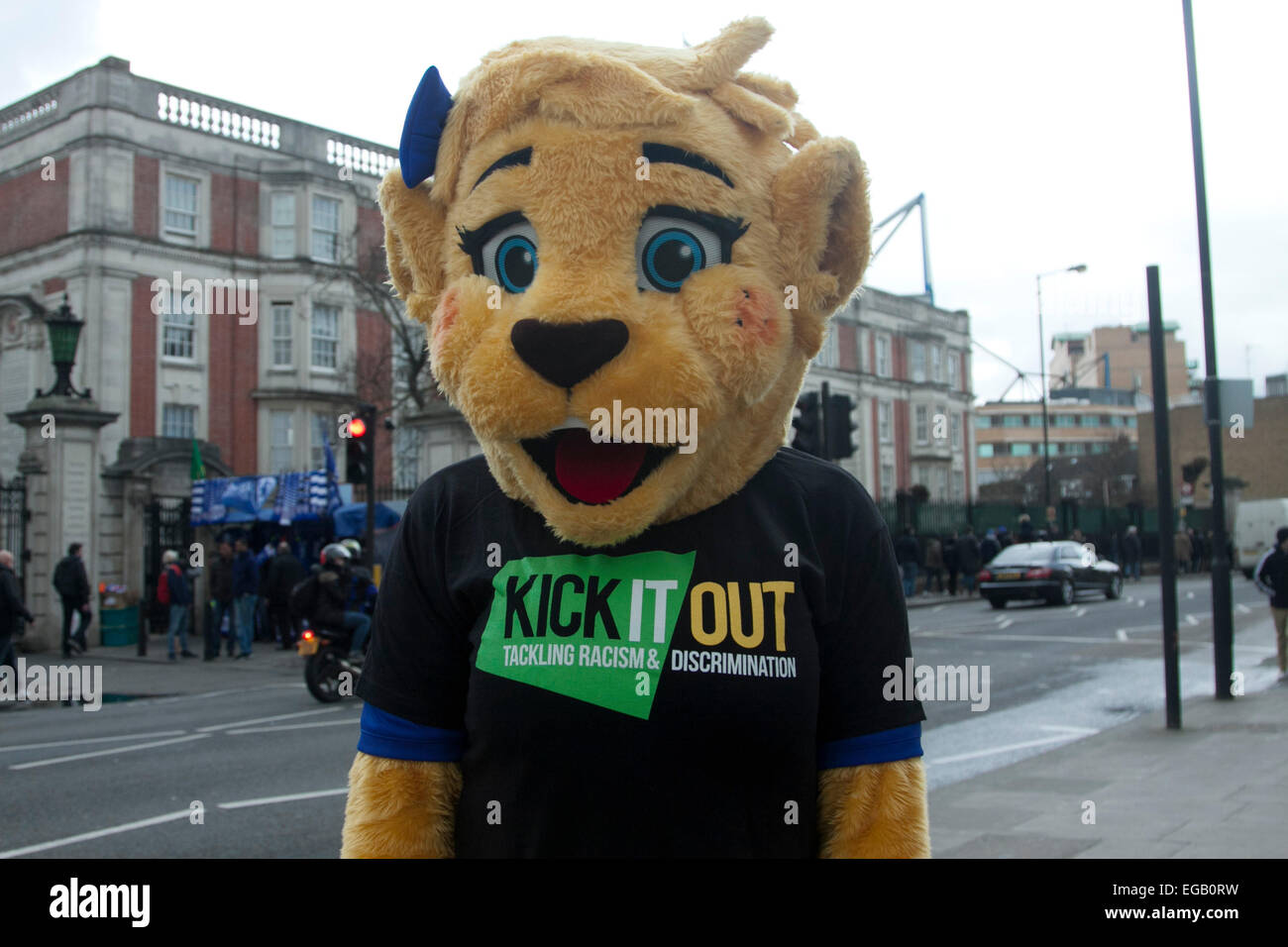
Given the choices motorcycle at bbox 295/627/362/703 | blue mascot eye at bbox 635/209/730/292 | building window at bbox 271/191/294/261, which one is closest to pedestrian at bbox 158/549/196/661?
motorcycle at bbox 295/627/362/703

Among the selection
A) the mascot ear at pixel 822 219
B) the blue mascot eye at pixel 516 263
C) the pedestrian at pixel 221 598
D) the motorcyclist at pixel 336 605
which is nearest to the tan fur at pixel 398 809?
the blue mascot eye at pixel 516 263

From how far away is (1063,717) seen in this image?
1050 centimetres

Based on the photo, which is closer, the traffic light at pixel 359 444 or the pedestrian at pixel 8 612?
the pedestrian at pixel 8 612

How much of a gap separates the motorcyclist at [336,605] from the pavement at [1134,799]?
671cm

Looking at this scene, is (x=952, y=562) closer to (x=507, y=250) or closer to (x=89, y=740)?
(x=89, y=740)

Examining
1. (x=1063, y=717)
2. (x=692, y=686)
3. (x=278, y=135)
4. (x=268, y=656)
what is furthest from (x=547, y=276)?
(x=278, y=135)

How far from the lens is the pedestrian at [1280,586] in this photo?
12680 mm

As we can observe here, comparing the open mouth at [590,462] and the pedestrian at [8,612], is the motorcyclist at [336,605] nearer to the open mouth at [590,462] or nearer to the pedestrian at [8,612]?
the pedestrian at [8,612]

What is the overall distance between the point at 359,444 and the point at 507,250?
1313 centimetres

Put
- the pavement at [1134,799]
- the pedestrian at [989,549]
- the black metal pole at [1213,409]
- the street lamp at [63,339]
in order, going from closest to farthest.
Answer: the pavement at [1134,799], the black metal pole at [1213,409], the street lamp at [63,339], the pedestrian at [989,549]

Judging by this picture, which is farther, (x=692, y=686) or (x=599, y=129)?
(x=599, y=129)
